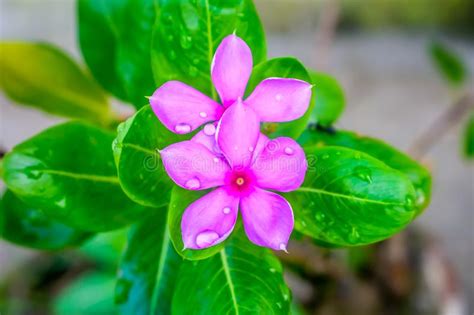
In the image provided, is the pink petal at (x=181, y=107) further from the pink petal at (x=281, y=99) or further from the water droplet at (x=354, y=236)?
the water droplet at (x=354, y=236)

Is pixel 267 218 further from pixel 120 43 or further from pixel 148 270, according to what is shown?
pixel 120 43

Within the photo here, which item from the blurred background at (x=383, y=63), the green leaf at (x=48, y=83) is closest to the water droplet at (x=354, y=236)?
the green leaf at (x=48, y=83)

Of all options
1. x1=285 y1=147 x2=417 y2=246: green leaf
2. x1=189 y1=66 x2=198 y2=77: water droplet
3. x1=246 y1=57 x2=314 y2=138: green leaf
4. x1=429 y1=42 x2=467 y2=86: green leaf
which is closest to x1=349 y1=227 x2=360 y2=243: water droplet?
x1=285 y1=147 x2=417 y2=246: green leaf

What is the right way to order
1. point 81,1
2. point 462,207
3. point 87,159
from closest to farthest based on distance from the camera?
point 87,159, point 81,1, point 462,207

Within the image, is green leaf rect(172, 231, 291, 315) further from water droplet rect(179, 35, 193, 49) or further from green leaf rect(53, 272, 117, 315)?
green leaf rect(53, 272, 117, 315)

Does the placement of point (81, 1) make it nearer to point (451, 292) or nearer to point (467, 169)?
point (451, 292)

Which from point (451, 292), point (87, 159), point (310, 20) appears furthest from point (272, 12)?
point (87, 159)
